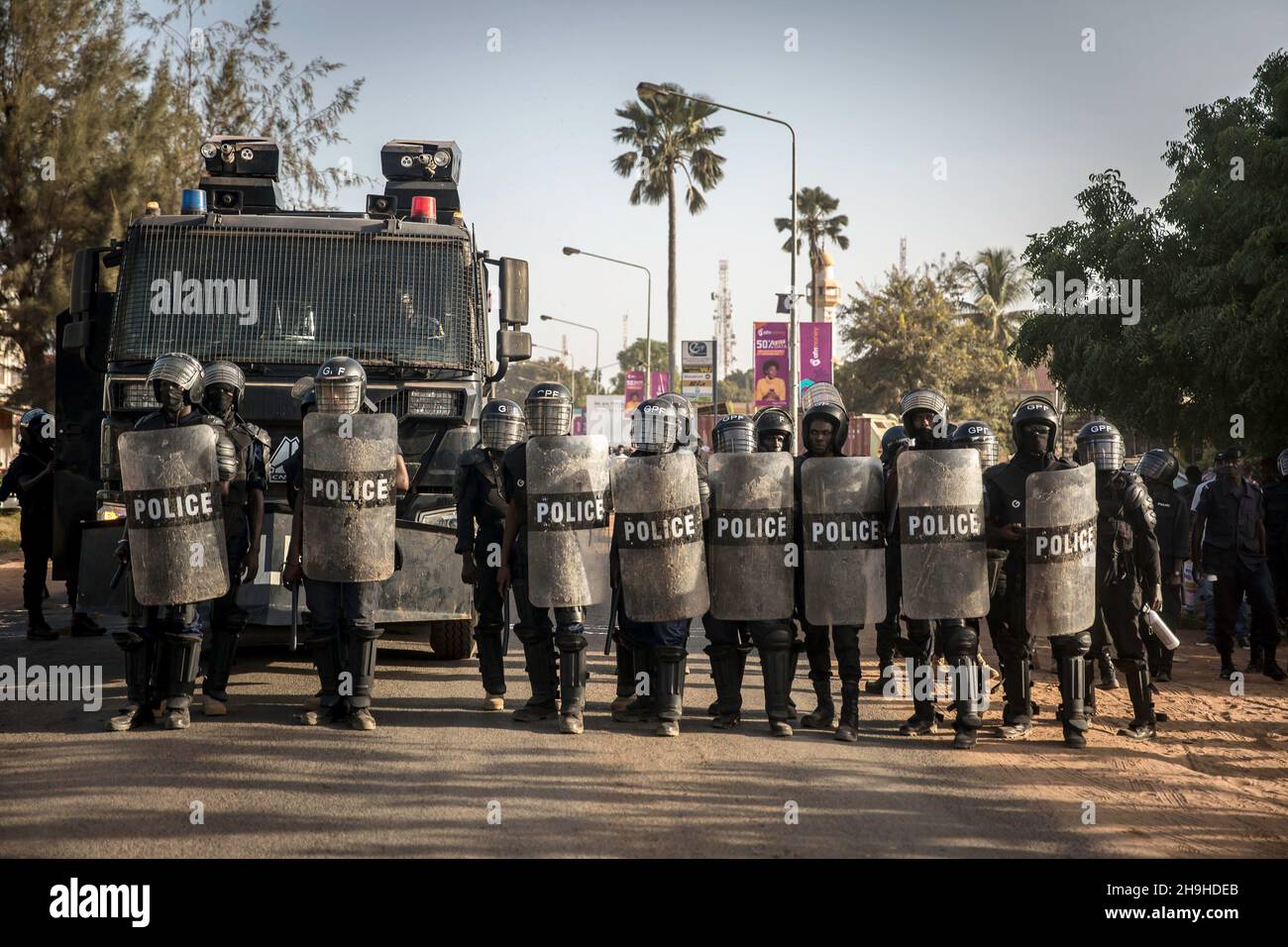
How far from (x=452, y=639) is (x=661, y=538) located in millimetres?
2979

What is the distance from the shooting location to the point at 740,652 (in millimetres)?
7734

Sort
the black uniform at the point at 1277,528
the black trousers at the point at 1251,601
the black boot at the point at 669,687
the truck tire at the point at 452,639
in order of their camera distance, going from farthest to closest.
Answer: the black uniform at the point at 1277,528
the black trousers at the point at 1251,601
the truck tire at the point at 452,639
the black boot at the point at 669,687

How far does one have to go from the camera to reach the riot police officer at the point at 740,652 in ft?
24.8

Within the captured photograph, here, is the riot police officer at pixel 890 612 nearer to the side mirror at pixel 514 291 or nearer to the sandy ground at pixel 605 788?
the sandy ground at pixel 605 788

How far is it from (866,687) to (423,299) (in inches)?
166

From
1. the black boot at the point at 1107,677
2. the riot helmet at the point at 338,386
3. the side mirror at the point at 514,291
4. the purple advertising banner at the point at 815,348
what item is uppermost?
the purple advertising banner at the point at 815,348

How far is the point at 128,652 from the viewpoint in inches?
294

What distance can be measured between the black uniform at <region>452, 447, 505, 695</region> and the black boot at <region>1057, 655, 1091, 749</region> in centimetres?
332

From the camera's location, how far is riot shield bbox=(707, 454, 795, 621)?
7.56m

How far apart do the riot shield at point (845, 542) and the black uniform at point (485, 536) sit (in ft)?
6.16

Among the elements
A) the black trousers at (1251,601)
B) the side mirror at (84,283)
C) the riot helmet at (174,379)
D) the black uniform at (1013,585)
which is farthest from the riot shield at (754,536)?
the black trousers at (1251,601)

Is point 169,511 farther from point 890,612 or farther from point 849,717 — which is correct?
point 890,612
